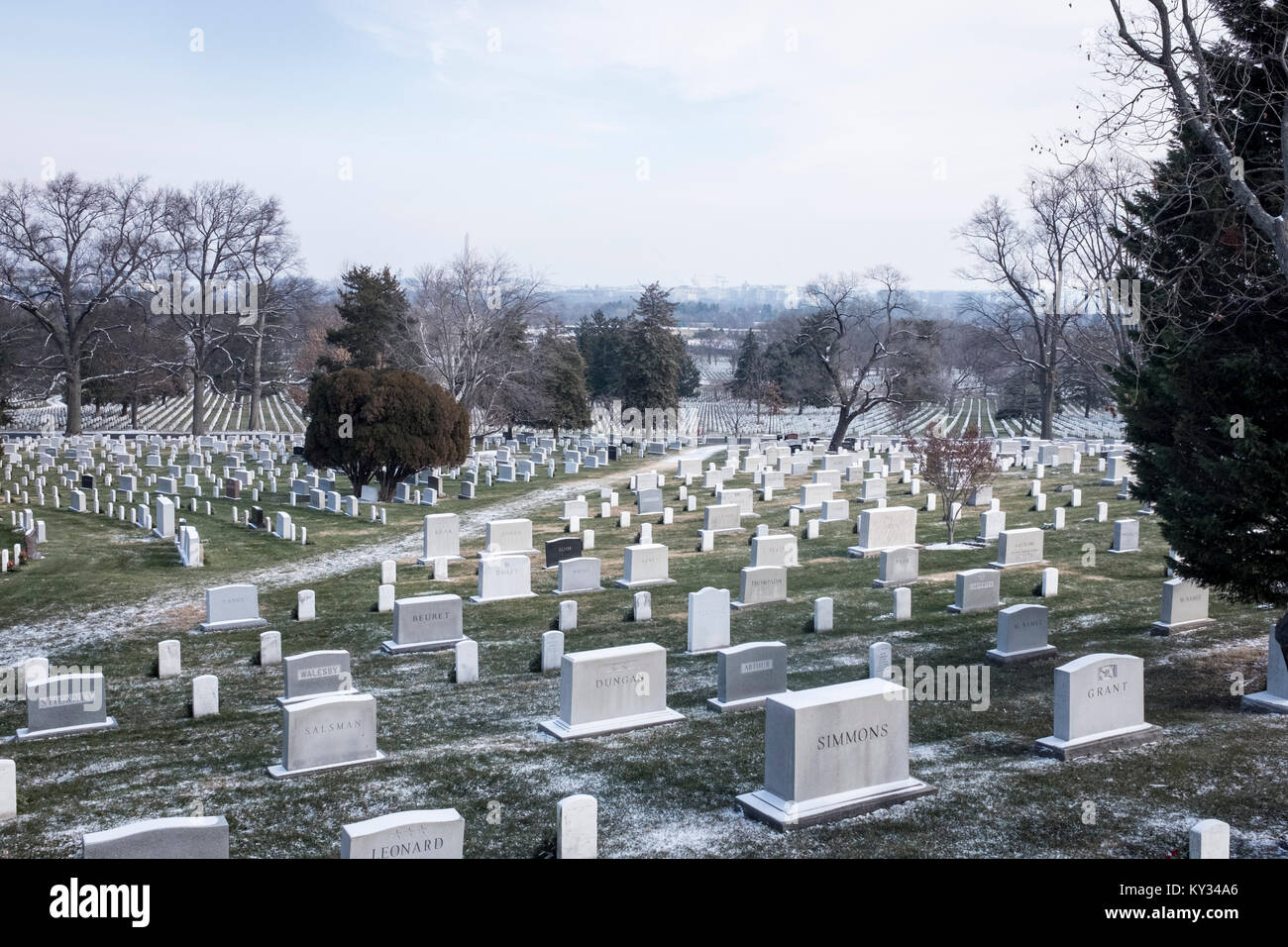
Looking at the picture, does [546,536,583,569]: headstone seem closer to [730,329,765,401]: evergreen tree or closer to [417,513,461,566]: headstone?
[417,513,461,566]: headstone

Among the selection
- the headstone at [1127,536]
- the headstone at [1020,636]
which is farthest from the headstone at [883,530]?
the headstone at [1020,636]

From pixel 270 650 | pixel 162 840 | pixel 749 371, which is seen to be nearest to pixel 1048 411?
pixel 749 371

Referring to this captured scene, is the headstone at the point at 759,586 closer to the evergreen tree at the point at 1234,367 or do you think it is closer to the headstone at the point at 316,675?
the evergreen tree at the point at 1234,367

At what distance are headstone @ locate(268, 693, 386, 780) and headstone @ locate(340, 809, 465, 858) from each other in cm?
264

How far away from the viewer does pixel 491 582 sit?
1703 centimetres

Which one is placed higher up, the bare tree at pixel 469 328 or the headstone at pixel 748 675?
the bare tree at pixel 469 328

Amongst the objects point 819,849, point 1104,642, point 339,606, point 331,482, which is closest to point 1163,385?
point 1104,642

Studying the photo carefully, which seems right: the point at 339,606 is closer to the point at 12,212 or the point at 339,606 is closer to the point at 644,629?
the point at 644,629

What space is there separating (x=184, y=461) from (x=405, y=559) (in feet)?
68.5

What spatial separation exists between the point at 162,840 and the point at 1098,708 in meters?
7.35

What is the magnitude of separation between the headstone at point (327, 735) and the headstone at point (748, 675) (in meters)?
3.45

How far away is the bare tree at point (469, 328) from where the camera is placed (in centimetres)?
4078

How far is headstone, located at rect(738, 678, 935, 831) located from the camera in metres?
7.23

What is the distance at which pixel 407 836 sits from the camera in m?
6.16
